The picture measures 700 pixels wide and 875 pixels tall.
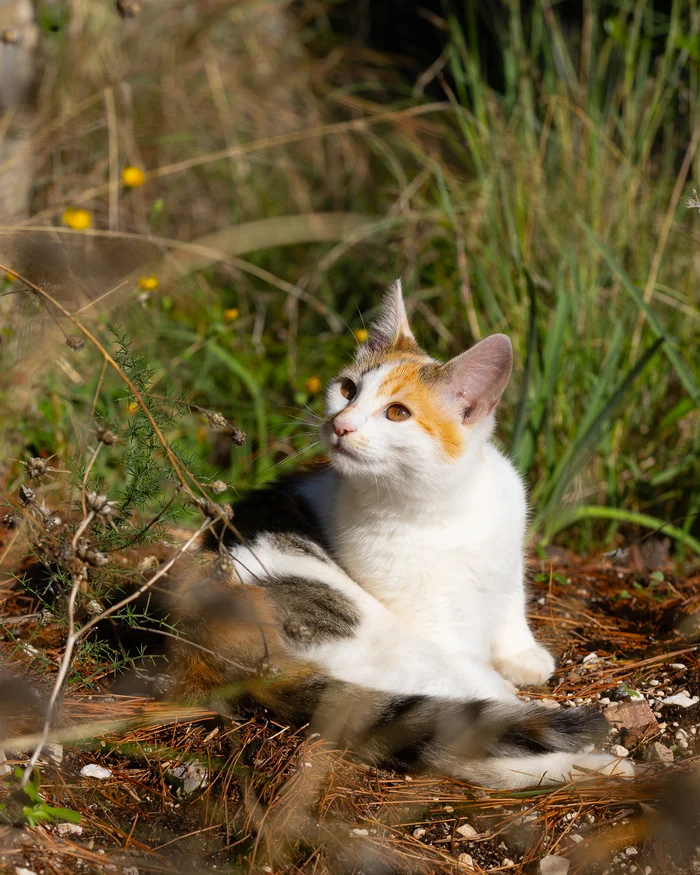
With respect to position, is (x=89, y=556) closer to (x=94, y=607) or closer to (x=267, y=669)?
(x=94, y=607)

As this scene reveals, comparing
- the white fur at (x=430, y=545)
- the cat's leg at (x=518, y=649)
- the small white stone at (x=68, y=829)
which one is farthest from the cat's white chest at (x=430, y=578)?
the small white stone at (x=68, y=829)

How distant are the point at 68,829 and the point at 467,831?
2.78 ft

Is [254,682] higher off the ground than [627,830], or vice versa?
[254,682]

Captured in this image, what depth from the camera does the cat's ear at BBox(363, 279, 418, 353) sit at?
265cm

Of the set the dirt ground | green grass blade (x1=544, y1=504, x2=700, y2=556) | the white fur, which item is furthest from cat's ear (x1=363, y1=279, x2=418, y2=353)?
the dirt ground

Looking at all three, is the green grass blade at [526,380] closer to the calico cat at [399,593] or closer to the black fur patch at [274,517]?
the calico cat at [399,593]

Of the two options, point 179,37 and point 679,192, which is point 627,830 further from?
point 179,37

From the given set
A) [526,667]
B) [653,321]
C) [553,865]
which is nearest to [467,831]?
[553,865]

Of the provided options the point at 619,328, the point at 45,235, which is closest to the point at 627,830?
the point at 619,328

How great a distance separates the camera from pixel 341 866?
5.43 ft

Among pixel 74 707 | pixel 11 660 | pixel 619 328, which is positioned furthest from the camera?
pixel 619 328

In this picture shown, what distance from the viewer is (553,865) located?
1.68 m

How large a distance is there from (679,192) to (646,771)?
2438 mm

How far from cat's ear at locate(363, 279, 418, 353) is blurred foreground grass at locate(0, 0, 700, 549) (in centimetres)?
45
